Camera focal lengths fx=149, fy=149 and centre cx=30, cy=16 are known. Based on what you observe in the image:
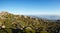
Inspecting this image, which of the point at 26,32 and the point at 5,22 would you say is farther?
the point at 5,22

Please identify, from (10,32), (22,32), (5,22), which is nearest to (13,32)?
(10,32)

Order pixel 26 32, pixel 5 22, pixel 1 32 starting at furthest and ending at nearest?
1. pixel 5 22
2. pixel 1 32
3. pixel 26 32

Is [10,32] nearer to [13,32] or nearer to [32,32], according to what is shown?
[13,32]

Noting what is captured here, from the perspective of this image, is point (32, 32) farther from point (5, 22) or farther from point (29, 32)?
point (5, 22)

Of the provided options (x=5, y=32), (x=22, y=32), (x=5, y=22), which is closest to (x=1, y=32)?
(x=5, y=32)

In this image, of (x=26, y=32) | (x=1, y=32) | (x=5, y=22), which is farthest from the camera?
(x=5, y=22)

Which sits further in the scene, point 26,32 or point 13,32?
point 13,32

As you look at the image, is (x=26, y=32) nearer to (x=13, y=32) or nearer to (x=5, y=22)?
(x=13, y=32)

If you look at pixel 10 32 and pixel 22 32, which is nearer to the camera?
pixel 22 32
